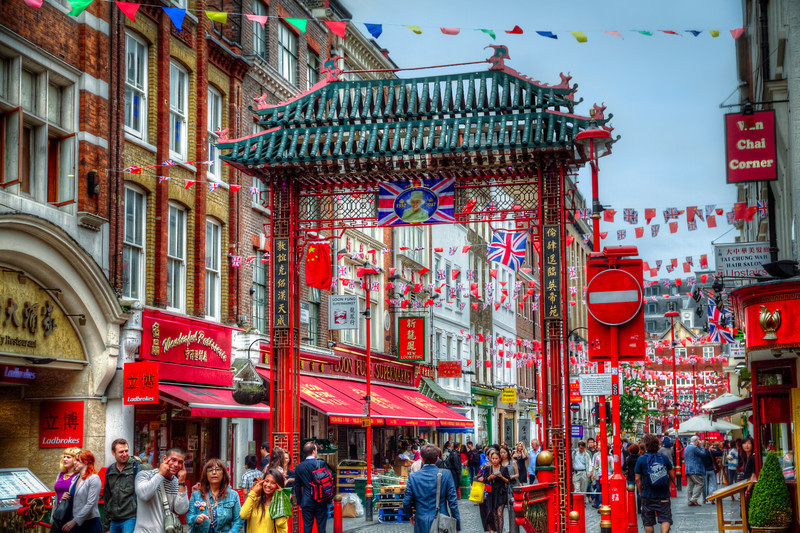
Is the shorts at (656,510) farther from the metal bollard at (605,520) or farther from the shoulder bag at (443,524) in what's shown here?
the shoulder bag at (443,524)

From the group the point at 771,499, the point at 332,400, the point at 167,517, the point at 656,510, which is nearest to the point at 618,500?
the point at 656,510

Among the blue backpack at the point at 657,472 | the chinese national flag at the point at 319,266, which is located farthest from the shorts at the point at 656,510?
the chinese national flag at the point at 319,266

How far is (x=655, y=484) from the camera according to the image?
54.1 ft

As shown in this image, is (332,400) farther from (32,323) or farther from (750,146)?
(750,146)

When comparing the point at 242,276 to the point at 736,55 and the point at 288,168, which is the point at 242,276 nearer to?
the point at 288,168

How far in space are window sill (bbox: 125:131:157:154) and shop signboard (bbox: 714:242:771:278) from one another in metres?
12.2

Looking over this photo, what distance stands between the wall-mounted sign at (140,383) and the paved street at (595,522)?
5164 mm

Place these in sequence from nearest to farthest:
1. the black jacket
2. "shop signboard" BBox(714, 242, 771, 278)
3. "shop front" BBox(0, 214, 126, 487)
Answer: the black jacket, "shop front" BBox(0, 214, 126, 487), "shop signboard" BBox(714, 242, 771, 278)

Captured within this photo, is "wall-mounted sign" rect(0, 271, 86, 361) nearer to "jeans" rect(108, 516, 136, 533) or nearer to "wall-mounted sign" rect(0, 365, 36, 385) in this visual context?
"wall-mounted sign" rect(0, 365, 36, 385)

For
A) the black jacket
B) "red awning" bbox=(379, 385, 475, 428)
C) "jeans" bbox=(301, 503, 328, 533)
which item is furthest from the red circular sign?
"red awning" bbox=(379, 385, 475, 428)

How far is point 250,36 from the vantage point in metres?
28.6

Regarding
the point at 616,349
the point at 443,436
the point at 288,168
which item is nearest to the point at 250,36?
the point at 288,168

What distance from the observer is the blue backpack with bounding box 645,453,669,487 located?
1636 cm

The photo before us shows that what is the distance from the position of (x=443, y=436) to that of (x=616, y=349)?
3503 centimetres
